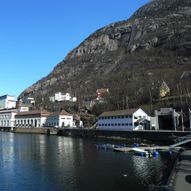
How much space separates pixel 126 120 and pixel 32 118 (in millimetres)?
84364

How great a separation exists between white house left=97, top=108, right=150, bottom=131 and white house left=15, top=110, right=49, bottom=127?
195ft

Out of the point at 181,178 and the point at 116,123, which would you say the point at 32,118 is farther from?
the point at 181,178

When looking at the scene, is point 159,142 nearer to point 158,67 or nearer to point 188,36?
point 158,67

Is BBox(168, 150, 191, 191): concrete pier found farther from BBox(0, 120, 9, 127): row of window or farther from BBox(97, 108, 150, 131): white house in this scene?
BBox(0, 120, 9, 127): row of window

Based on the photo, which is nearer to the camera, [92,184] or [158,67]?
[92,184]

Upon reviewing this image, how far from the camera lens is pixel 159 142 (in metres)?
72.4

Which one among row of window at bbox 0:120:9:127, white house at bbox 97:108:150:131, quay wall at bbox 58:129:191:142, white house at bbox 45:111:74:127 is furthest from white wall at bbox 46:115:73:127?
row of window at bbox 0:120:9:127

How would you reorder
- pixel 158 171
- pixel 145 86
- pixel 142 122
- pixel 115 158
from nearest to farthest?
1. pixel 158 171
2. pixel 115 158
3. pixel 142 122
4. pixel 145 86

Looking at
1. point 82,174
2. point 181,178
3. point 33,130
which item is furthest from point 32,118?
point 181,178

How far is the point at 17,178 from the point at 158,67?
143 m

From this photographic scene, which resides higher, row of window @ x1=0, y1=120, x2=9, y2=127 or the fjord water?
row of window @ x1=0, y1=120, x2=9, y2=127

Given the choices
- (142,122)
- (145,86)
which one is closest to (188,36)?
(145,86)

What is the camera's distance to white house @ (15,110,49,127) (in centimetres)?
15662

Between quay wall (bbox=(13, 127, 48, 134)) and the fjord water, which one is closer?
the fjord water
